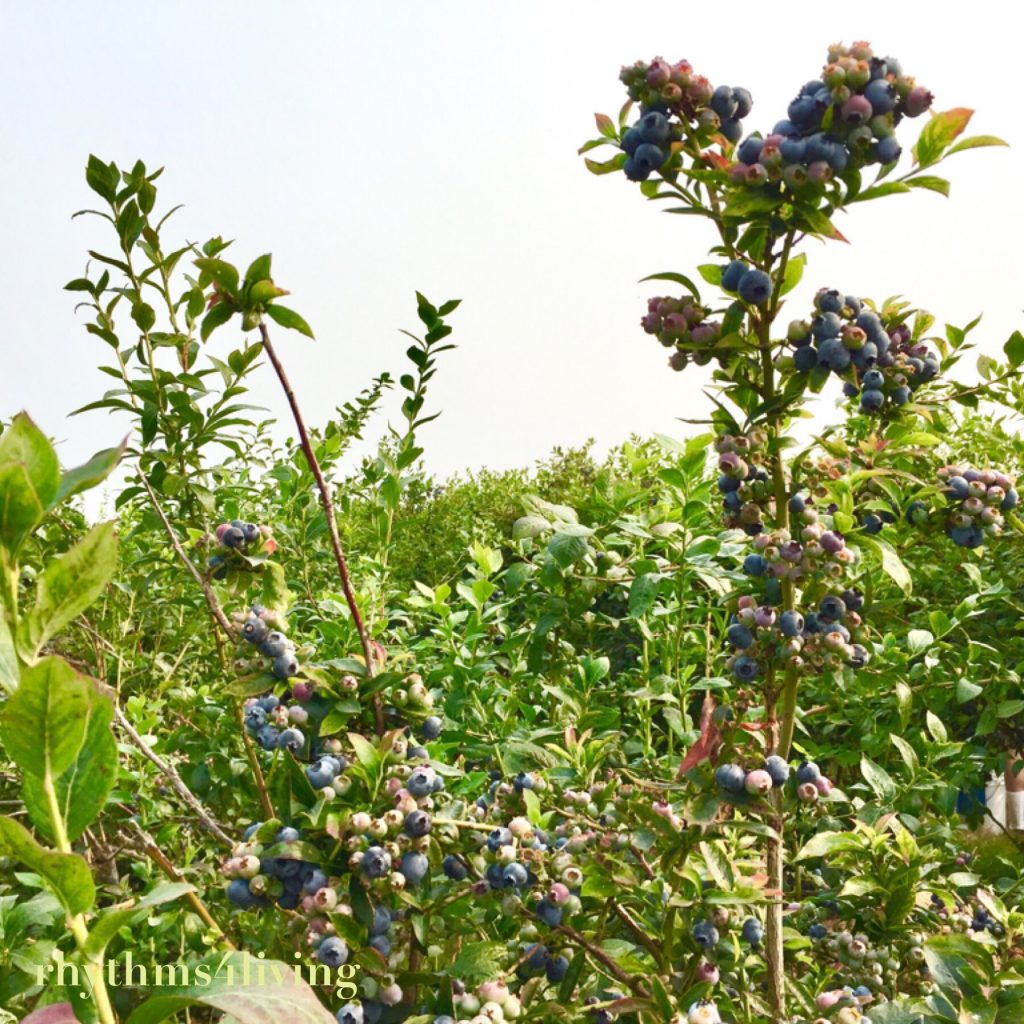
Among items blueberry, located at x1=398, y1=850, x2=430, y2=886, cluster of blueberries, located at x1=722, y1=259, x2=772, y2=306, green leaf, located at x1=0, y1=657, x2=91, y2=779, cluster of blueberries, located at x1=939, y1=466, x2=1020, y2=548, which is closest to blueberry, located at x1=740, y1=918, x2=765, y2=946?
blueberry, located at x1=398, y1=850, x2=430, y2=886

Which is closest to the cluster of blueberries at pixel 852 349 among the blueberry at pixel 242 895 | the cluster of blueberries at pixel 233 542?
the cluster of blueberries at pixel 233 542

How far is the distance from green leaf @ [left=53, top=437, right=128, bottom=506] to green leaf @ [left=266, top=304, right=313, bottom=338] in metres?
0.66

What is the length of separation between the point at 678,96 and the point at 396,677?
0.87 meters

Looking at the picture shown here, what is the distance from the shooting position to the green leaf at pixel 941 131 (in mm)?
1326

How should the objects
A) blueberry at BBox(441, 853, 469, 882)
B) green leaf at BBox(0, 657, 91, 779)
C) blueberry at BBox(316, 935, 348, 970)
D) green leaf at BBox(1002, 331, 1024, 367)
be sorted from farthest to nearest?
green leaf at BBox(1002, 331, 1024, 367) → blueberry at BBox(441, 853, 469, 882) → blueberry at BBox(316, 935, 348, 970) → green leaf at BBox(0, 657, 91, 779)

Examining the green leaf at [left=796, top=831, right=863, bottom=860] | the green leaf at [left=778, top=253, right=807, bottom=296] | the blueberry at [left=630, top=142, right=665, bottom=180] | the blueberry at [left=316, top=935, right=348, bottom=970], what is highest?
the blueberry at [left=630, top=142, right=665, bottom=180]

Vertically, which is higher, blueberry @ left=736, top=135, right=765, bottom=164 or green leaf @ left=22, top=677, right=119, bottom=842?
blueberry @ left=736, top=135, right=765, bottom=164

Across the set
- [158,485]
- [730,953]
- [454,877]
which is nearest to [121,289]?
[158,485]

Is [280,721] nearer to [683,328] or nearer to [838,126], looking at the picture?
[683,328]

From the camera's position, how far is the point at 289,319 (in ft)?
4.31

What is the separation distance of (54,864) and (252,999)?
16 centimetres

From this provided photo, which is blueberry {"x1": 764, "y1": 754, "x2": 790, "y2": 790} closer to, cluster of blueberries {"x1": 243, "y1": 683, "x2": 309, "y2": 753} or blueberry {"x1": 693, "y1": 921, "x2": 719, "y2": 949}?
blueberry {"x1": 693, "y1": 921, "x2": 719, "y2": 949}

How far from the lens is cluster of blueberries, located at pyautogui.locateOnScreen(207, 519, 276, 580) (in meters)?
1.59

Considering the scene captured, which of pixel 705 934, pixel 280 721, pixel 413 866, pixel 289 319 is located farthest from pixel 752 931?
pixel 289 319
